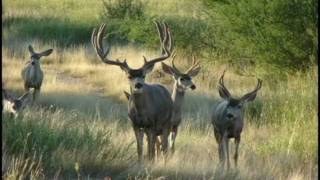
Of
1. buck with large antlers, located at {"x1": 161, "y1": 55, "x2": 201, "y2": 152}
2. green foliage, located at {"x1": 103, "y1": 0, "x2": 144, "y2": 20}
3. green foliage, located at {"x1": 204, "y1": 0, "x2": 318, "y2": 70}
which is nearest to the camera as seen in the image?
buck with large antlers, located at {"x1": 161, "y1": 55, "x2": 201, "y2": 152}

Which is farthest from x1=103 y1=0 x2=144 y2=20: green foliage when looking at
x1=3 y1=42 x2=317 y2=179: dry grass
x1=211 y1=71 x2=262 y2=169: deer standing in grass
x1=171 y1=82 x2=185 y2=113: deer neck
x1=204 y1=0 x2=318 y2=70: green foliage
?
x1=211 y1=71 x2=262 y2=169: deer standing in grass

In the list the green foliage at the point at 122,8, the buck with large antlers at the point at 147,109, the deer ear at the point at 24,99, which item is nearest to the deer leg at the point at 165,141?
the buck with large antlers at the point at 147,109

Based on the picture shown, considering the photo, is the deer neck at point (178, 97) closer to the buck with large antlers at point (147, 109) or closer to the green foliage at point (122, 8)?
the buck with large antlers at point (147, 109)

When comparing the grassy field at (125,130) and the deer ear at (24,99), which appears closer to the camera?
the grassy field at (125,130)

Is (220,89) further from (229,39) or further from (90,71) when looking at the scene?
(90,71)

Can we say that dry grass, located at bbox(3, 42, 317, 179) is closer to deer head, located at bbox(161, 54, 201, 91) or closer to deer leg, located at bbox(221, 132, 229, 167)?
deer leg, located at bbox(221, 132, 229, 167)

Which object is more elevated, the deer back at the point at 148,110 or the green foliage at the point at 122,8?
the green foliage at the point at 122,8

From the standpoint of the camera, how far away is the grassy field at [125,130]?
7.30 metres

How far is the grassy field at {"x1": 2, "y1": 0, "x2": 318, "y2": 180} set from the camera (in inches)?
287

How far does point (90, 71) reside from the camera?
2008cm

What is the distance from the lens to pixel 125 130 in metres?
10.9

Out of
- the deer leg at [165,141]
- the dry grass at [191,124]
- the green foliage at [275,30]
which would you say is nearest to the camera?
the dry grass at [191,124]

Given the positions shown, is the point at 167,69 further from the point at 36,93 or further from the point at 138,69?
the point at 36,93

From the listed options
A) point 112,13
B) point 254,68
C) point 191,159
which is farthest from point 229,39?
point 112,13
